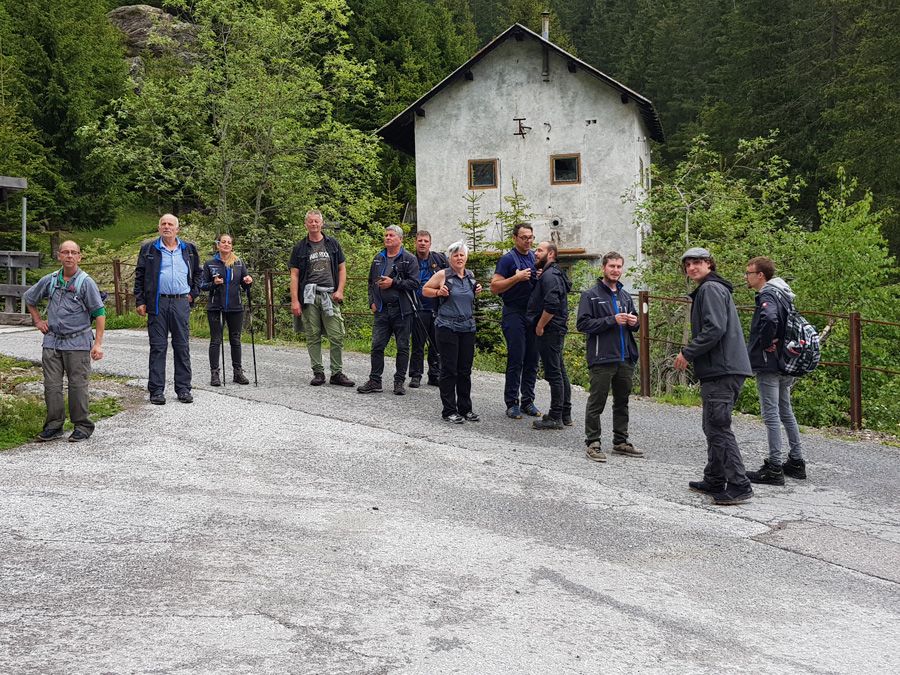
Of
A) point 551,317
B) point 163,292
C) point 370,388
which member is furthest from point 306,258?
point 551,317

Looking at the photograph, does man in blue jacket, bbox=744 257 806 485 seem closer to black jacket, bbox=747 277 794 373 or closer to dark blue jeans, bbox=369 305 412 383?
black jacket, bbox=747 277 794 373

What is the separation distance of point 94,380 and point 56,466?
4.33 metres

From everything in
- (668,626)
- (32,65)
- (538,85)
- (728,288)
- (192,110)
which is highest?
(32,65)

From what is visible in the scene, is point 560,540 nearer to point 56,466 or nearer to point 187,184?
point 56,466

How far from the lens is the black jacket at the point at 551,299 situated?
9.17 metres

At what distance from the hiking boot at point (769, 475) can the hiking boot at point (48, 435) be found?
6265mm

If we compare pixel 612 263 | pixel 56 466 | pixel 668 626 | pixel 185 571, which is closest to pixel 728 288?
pixel 612 263

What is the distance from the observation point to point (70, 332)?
326 inches

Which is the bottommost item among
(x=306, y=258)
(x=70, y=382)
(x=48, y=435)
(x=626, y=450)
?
(x=626, y=450)

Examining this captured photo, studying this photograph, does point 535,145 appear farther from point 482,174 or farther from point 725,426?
point 725,426

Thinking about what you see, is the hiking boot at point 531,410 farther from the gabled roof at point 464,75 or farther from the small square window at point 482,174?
the small square window at point 482,174

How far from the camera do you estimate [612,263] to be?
8117 millimetres

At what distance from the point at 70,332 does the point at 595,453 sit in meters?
4.86

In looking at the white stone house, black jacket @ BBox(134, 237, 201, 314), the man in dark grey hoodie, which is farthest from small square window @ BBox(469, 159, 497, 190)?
the man in dark grey hoodie
